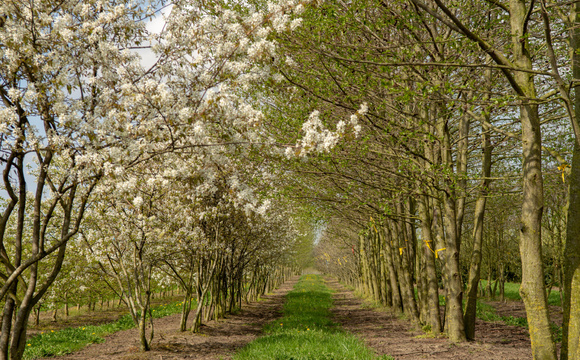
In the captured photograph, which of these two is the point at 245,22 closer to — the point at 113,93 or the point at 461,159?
the point at 113,93

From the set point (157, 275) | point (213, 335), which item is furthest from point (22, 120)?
point (157, 275)

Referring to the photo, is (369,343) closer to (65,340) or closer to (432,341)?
(432,341)

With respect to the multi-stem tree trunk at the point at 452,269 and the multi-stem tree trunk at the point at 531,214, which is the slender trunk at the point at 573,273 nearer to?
the multi-stem tree trunk at the point at 531,214

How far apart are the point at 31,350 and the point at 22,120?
798 cm

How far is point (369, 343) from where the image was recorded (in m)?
10.1

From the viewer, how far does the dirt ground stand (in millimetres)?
8203

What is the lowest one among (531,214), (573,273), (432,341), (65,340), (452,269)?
(65,340)

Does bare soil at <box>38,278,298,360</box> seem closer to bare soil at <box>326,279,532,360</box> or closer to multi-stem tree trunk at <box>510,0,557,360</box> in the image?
bare soil at <box>326,279,532,360</box>

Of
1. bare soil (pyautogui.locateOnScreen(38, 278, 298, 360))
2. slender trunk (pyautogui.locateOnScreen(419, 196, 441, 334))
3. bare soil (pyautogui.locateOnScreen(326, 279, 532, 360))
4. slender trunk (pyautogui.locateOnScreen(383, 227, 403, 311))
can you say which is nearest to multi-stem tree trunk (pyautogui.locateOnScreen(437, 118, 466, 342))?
bare soil (pyautogui.locateOnScreen(326, 279, 532, 360))

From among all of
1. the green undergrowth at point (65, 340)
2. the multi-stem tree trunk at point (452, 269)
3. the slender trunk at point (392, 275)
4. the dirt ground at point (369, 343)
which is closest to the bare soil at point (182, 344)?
the dirt ground at point (369, 343)

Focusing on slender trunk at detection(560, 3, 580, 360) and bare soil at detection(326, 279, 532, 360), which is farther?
bare soil at detection(326, 279, 532, 360)

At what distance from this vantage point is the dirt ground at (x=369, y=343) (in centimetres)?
820

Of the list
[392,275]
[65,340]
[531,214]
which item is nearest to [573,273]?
[531,214]

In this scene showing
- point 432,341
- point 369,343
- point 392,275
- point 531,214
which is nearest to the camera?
point 531,214
